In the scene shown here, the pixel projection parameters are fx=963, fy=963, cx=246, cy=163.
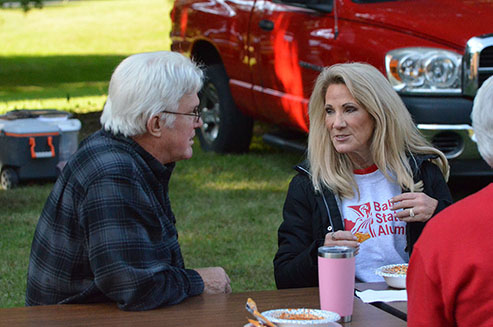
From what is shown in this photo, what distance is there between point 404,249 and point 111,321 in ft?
4.82

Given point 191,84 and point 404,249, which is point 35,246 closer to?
point 191,84

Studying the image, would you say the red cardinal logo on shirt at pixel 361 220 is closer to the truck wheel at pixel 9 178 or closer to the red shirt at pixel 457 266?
the red shirt at pixel 457 266

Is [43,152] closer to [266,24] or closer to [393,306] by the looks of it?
[266,24]

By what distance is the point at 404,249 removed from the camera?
148 inches

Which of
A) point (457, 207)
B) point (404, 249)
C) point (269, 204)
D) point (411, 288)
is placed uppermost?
point (457, 207)

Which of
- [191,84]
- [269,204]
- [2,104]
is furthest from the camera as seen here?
[2,104]

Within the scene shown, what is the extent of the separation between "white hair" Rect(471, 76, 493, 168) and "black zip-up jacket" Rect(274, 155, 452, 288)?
148 centimetres

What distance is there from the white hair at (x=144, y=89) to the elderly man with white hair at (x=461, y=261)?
1.14 m

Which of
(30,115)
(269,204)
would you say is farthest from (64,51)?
(269,204)

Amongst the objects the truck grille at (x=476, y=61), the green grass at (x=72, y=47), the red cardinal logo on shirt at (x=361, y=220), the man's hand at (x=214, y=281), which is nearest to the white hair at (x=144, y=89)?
the man's hand at (x=214, y=281)

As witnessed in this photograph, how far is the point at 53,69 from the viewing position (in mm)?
22438

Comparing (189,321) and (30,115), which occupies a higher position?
(189,321)

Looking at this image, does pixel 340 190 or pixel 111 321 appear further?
pixel 340 190

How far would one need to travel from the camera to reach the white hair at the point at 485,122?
2105 mm
